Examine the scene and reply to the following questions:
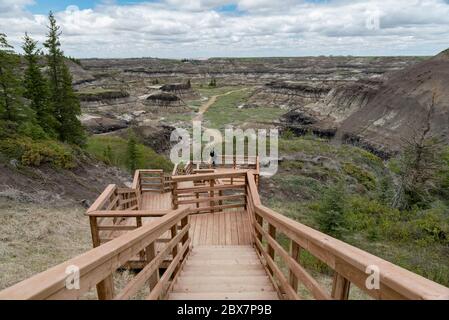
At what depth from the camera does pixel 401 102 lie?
1774 inches

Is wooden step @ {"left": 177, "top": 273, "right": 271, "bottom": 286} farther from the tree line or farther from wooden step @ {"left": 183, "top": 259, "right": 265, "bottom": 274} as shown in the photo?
the tree line

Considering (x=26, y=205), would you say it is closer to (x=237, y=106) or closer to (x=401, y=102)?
(x=401, y=102)

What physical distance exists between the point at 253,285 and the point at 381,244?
6990mm

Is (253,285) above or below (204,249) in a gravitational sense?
above

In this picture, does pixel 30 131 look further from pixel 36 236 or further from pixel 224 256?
pixel 224 256

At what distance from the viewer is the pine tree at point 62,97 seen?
23.0 m

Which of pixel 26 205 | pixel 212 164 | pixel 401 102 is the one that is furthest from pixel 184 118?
pixel 26 205

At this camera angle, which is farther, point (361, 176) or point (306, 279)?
point (361, 176)

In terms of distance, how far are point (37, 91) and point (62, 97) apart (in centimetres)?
174

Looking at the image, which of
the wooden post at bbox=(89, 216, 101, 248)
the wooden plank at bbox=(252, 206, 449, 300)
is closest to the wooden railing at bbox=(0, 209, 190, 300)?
the wooden plank at bbox=(252, 206, 449, 300)

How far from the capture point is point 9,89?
19.1m

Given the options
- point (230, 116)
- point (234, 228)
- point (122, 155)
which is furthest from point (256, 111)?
point (234, 228)

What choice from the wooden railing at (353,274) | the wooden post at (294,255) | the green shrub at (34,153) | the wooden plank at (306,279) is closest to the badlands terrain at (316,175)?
the green shrub at (34,153)

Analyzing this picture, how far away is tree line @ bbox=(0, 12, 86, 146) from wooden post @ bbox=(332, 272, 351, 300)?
18.2 m
